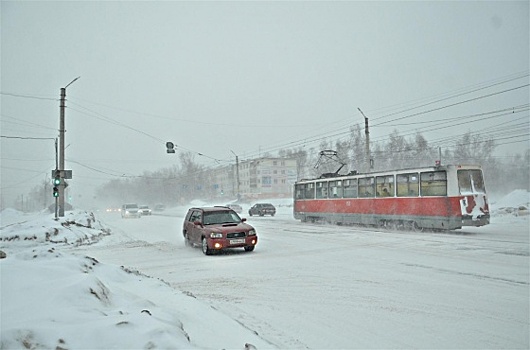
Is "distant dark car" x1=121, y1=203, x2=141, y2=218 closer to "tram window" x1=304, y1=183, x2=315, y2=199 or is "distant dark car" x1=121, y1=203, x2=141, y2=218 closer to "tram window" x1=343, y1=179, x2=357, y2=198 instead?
"tram window" x1=304, y1=183, x2=315, y2=199

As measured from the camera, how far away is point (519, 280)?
9.28 metres

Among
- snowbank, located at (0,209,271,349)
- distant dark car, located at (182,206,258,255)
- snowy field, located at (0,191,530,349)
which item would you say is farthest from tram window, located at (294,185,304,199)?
snowbank, located at (0,209,271,349)

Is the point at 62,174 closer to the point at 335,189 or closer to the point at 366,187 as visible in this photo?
the point at 335,189

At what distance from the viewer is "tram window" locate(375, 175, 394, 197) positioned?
83.0 ft

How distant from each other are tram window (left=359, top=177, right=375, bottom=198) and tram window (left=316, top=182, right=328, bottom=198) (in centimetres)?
395

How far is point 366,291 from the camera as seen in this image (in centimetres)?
859

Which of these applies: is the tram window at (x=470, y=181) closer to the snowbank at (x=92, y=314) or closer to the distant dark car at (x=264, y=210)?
the snowbank at (x=92, y=314)

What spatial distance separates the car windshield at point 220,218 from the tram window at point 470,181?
38.3ft

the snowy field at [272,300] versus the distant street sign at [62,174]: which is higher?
the distant street sign at [62,174]

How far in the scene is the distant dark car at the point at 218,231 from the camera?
14648mm

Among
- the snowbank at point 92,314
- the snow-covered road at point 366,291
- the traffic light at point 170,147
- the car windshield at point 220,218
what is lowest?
the snow-covered road at point 366,291

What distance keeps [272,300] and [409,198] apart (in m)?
17.7

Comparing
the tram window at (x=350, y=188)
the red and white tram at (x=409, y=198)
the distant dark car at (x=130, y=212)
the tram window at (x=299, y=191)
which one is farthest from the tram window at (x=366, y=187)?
the distant dark car at (x=130, y=212)

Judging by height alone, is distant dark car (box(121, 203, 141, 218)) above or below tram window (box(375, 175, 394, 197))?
below
